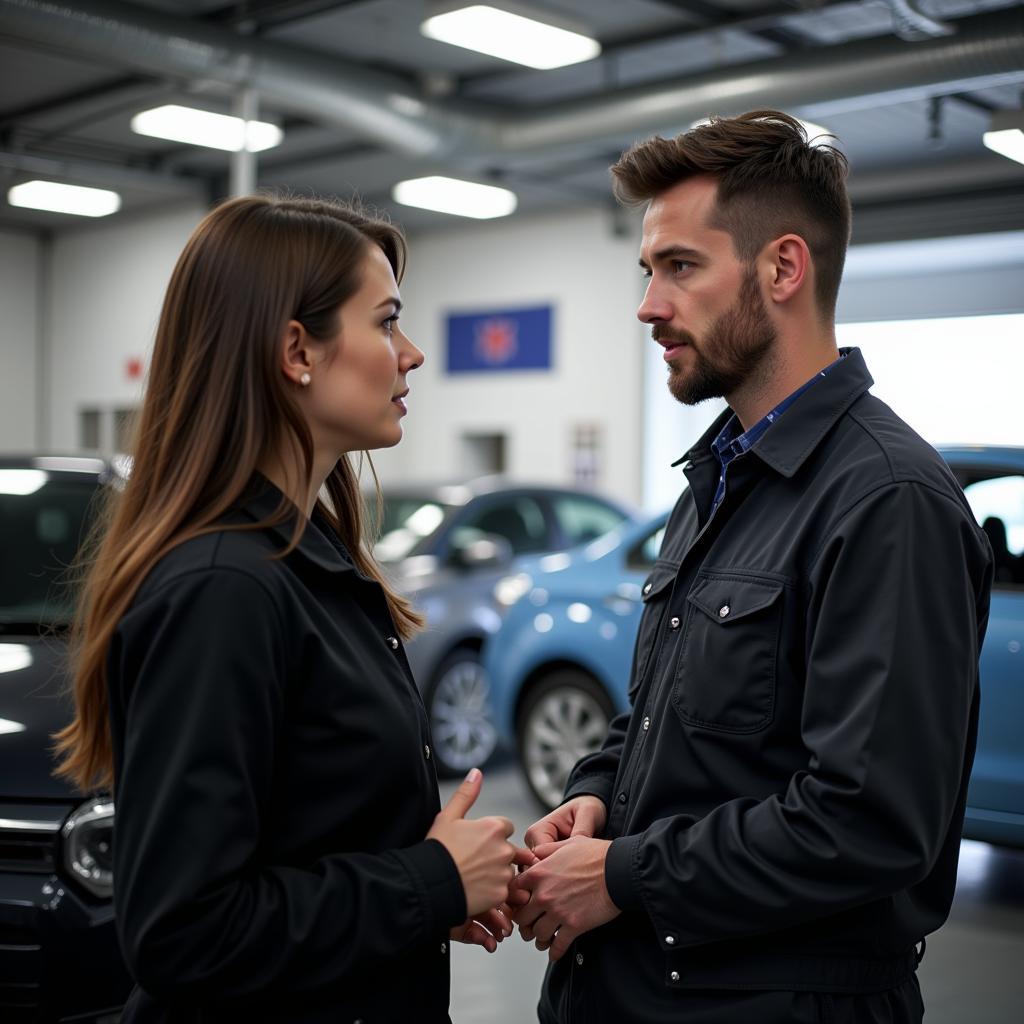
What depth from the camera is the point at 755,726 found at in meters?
1.52

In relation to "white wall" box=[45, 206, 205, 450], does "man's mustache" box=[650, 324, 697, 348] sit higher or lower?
lower

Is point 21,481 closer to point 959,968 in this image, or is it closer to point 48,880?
point 48,880

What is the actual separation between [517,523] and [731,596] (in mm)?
5577

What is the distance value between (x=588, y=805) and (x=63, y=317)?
52.9 feet

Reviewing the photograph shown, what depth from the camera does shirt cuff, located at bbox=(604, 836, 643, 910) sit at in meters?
1.52

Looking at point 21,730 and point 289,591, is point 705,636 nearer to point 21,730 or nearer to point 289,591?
point 289,591

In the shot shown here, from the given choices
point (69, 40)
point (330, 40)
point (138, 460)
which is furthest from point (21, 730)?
point (330, 40)

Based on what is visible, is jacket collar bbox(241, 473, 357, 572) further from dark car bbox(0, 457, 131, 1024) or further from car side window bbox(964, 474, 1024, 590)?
car side window bbox(964, 474, 1024, 590)

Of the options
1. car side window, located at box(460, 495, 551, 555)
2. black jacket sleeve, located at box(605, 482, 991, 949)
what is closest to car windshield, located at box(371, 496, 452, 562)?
Answer: car side window, located at box(460, 495, 551, 555)

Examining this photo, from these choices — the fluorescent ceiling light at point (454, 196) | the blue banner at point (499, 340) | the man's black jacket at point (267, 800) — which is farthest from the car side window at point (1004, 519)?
the blue banner at point (499, 340)

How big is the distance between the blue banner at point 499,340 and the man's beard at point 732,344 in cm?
1190

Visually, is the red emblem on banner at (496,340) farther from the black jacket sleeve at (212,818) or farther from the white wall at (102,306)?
the black jacket sleeve at (212,818)

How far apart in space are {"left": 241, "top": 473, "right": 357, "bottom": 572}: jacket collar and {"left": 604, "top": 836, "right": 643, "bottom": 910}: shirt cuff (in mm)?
478

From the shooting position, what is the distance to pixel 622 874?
5.02ft
